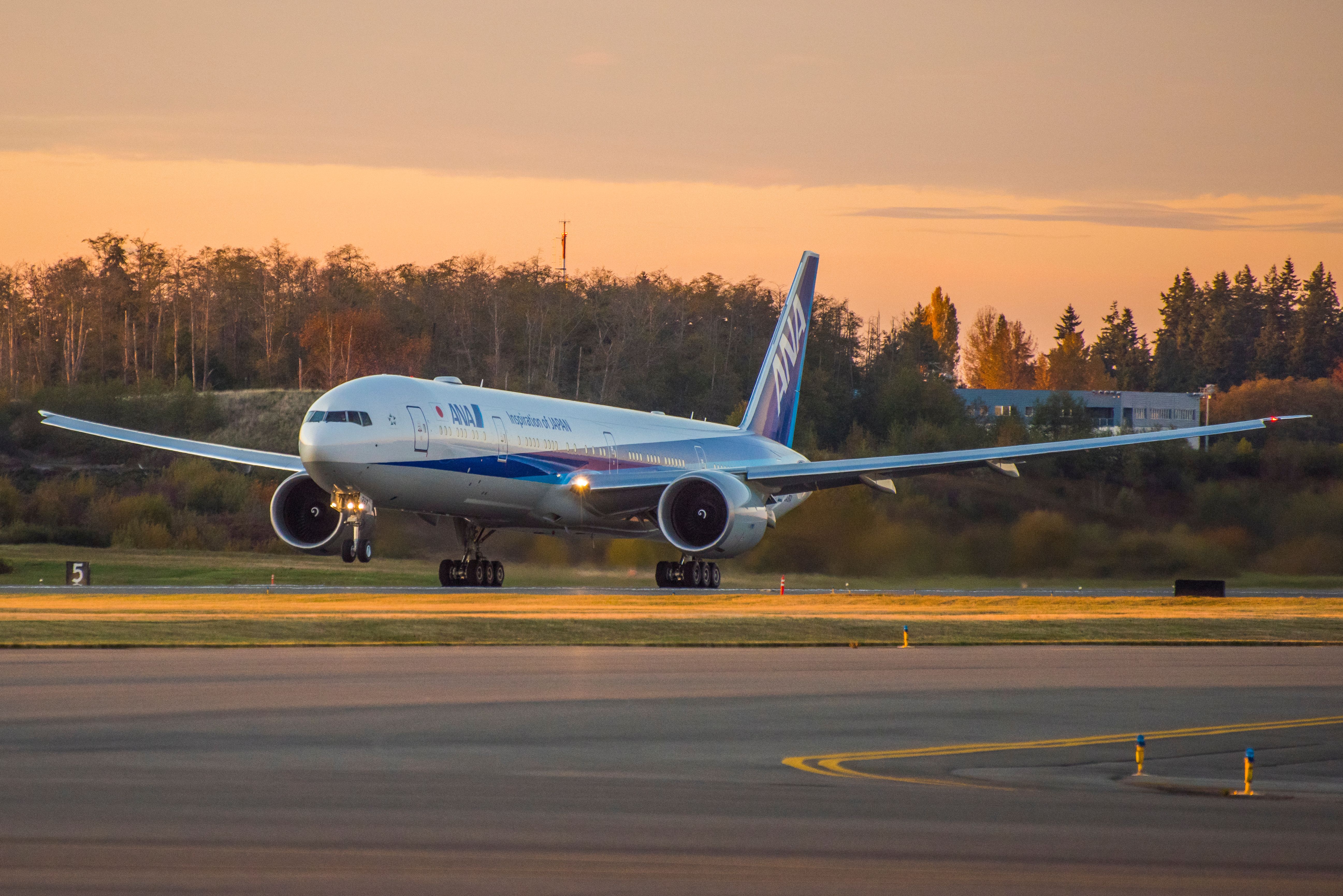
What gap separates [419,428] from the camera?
123 feet

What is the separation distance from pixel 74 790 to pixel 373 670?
1054cm

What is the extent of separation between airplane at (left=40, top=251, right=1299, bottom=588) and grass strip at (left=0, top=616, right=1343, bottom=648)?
17.4ft

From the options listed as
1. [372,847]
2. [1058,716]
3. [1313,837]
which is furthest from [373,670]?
[1313,837]

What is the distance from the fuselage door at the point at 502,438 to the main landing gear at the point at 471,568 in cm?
402

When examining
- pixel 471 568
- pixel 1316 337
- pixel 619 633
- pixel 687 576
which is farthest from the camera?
pixel 1316 337

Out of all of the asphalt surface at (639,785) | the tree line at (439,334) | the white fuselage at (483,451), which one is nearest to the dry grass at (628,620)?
the white fuselage at (483,451)

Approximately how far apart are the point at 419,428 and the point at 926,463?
13.8 m

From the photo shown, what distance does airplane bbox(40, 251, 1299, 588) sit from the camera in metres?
36.8

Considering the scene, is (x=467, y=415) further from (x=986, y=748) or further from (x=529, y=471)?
(x=986, y=748)

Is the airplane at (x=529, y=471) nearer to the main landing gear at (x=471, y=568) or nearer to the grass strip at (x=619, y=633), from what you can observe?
the main landing gear at (x=471, y=568)

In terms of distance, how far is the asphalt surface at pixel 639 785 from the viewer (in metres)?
9.20

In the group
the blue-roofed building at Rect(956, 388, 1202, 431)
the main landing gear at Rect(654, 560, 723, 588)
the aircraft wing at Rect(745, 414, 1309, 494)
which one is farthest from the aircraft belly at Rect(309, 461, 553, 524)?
the blue-roofed building at Rect(956, 388, 1202, 431)

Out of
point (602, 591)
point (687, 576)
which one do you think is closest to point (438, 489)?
point (602, 591)

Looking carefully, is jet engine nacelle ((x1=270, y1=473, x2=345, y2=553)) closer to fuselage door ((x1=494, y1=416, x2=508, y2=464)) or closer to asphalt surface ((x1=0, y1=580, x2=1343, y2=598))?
asphalt surface ((x1=0, y1=580, x2=1343, y2=598))
